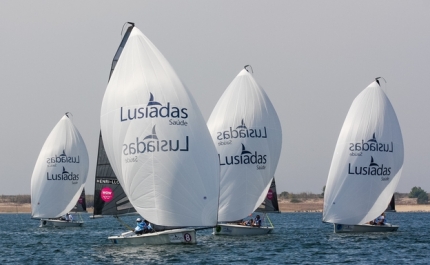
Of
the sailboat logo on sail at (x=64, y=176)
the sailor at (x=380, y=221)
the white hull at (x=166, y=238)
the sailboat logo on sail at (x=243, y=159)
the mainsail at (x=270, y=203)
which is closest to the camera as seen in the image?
the white hull at (x=166, y=238)

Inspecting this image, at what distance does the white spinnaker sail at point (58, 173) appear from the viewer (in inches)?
2493

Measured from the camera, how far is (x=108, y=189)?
39406 mm

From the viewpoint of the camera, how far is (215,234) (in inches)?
1858

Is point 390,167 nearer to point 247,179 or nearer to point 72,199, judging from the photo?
point 247,179

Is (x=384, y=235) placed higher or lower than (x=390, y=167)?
lower

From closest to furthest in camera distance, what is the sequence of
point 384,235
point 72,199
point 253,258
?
point 253,258, point 384,235, point 72,199

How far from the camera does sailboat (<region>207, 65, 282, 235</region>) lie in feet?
154

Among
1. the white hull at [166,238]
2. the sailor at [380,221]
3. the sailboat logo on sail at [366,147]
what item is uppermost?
the sailboat logo on sail at [366,147]

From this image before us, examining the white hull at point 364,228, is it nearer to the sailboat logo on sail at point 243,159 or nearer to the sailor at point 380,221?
the sailor at point 380,221

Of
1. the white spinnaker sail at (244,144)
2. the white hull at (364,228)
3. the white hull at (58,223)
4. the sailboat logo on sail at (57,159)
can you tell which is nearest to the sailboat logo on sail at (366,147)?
the white hull at (364,228)

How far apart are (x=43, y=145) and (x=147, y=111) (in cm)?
3026

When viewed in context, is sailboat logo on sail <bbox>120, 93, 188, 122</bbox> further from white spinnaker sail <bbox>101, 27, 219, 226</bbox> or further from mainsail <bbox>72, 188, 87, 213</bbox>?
mainsail <bbox>72, 188, 87, 213</bbox>

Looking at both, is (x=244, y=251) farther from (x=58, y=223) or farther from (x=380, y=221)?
(x=58, y=223)

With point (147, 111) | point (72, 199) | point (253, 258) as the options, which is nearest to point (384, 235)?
point (253, 258)
